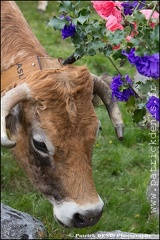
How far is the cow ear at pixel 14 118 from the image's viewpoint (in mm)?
4012

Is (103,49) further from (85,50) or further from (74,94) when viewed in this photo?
(74,94)

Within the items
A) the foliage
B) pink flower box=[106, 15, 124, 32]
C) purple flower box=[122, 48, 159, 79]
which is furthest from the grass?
purple flower box=[122, 48, 159, 79]

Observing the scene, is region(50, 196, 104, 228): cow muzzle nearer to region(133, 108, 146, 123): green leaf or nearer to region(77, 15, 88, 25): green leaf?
region(133, 108, 146, 123): green leaf

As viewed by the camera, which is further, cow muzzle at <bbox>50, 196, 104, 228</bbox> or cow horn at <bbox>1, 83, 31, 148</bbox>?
cow horn at <bbox>1, 83, 31, 148</bbox>

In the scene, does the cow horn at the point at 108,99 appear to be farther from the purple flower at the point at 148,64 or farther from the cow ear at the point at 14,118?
the purple flower at the point at 148,64

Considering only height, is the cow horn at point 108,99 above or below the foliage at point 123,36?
below

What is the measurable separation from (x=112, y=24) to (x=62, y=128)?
130cm

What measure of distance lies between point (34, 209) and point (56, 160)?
1551 mm

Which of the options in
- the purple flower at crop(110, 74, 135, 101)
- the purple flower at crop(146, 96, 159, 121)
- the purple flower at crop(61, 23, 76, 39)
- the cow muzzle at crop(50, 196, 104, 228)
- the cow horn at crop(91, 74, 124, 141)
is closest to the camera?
the purple flower at crop(146, 96, 159, 121)

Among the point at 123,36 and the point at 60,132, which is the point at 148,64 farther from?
the point at 60,132

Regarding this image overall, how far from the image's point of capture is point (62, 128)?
3695 mm

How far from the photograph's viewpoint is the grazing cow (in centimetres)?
369

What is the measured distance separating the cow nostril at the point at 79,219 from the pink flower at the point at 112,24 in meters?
1.60

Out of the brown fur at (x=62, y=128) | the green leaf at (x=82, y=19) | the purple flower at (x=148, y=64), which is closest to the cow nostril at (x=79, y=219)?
the brown fur at (x=62, y=128)
